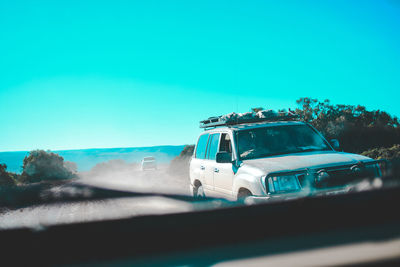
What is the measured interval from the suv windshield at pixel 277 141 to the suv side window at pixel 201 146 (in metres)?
1.76

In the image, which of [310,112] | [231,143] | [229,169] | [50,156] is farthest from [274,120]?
[50,156]

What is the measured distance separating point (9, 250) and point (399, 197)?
132 centimetres

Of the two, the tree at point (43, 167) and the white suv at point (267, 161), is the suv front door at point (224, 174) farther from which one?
the tree at point (43, 167)

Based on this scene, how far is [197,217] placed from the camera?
1.16 metres

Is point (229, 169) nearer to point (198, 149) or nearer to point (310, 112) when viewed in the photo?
point (198, 149)

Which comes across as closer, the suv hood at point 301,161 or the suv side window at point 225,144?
the suv hood at point 301,161

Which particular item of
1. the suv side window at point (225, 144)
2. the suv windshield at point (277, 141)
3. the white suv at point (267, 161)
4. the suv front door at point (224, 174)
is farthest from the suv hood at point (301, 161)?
the suv side window at point (225, 144)

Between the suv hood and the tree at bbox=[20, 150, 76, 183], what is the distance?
33.5 m

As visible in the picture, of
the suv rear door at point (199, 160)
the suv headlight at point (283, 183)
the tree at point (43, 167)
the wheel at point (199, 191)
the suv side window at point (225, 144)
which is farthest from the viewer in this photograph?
the tree at point (43, 167)

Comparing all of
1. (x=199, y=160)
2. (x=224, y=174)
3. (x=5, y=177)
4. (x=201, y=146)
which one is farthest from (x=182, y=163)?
(x=224, y=174)

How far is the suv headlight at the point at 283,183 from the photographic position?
4.48 meters

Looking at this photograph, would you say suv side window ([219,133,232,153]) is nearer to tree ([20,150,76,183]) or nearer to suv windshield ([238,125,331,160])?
suv windshield ([238,125,331,160])

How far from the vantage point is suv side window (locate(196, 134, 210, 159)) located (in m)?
7.91

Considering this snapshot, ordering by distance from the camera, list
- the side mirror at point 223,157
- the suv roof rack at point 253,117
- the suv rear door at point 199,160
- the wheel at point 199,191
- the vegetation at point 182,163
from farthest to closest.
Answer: the vegetation at point 182,163, the suv rear door at point 199,160, the wheel at point 199,191, the suv roof rack at point 253,117, the side mirror at point 223,157
